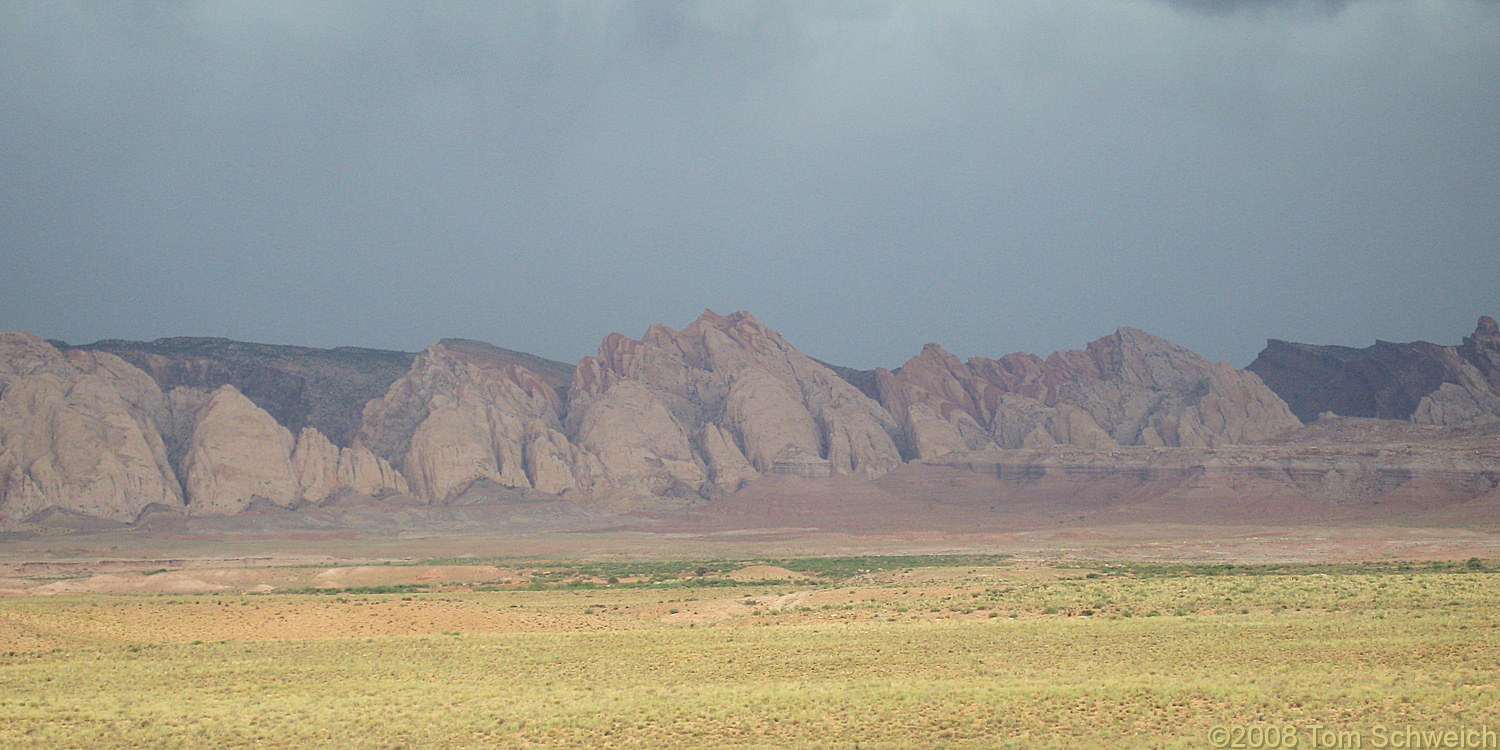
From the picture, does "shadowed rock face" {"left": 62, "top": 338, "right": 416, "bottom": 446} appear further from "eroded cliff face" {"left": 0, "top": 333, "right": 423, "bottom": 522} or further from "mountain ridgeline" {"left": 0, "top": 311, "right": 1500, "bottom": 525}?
"eroded cliff face" {"left": 0, "top": 333, "right": 423, "bottom": 522}

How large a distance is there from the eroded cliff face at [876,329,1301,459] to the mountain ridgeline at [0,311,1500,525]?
363mm

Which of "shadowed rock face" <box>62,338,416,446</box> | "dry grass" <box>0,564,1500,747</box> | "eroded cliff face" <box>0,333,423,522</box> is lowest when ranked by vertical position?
"dry grass" <box>0,564,1500,747</box>

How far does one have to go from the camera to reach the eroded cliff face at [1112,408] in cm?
17288

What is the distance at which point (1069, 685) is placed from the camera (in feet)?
78.9

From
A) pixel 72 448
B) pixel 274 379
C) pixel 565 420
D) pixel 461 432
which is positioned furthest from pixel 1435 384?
pixel 72 448

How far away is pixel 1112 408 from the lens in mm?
185625

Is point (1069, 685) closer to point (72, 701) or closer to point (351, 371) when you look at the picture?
point (72, 701)

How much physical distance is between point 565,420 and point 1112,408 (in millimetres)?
87818

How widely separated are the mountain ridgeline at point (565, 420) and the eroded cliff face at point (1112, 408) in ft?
1.19

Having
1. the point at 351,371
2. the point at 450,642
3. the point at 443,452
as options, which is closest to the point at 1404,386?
the point at 443,452

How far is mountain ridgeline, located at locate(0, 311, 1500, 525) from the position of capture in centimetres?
13862

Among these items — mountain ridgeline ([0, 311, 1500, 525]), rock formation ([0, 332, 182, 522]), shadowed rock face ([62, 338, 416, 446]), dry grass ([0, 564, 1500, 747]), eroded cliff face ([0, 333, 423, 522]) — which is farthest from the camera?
shadowed rock face ([62, 338, 416, 446])

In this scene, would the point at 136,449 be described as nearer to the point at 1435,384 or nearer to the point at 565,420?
the point at 565,420

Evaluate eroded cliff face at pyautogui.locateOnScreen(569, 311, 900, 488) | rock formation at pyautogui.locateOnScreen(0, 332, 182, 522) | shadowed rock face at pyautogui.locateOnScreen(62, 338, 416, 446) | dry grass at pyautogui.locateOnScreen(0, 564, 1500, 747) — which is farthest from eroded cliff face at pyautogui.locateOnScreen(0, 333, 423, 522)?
dry grass at pyautogui.locateOnScreen(0, 564, 1500, 747)
